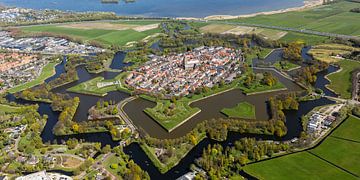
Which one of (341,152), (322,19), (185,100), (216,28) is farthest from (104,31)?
(341,152)

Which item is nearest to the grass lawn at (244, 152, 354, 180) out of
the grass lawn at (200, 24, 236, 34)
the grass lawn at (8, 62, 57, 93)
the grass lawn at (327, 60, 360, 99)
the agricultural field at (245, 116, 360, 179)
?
the agricultural field at (245, 116, 360, 179)

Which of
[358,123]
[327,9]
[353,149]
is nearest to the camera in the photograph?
[353,149]

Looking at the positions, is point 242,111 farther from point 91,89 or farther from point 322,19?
point 322,19

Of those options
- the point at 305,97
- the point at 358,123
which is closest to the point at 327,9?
the point at 305,97

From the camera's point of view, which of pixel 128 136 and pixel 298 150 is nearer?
pixel 298 150

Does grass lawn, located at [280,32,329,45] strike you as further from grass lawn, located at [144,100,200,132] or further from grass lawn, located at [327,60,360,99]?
grass lawn, located at [144,100,200,132]

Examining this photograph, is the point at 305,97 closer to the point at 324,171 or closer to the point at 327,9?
the point at 324,171

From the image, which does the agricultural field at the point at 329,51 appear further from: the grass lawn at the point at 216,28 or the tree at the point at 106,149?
the tree at the point at 106,149

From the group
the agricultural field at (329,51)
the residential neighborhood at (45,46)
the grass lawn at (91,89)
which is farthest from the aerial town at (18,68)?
the agricultural field at (329,51)
